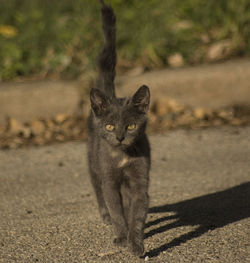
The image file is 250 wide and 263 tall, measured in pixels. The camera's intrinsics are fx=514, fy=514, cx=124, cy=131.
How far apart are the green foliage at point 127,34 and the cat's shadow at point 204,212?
333 cm

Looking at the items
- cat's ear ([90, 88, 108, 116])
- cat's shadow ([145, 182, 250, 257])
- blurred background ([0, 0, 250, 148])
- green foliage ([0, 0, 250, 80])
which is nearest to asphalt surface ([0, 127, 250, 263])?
cat's shadow ([145, 182, 250, 257])

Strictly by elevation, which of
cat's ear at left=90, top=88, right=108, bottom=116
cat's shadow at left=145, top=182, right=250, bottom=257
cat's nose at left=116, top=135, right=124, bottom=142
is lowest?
cat's shadow at left=145, top=182, right=250, bottom=257

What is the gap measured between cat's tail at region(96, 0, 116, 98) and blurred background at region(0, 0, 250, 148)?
2.09 meters

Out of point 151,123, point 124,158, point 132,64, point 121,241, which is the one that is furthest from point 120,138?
point 132,64

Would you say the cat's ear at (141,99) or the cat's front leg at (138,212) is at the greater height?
the cat's ear at (141,99)

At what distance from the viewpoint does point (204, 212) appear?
14.4 ft

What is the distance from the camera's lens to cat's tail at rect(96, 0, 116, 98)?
4.61m

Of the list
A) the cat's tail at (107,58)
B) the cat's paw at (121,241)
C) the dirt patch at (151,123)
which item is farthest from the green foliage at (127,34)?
the cat's paw at (121,241)

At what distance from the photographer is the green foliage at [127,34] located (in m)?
7.67

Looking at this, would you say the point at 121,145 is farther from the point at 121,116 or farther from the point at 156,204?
the point at 156,204

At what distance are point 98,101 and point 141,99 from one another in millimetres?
331

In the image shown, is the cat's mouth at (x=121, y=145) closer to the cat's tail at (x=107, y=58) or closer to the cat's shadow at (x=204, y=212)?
the cat's shadow at (x=204, y=212)

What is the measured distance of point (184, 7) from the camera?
8312 mm

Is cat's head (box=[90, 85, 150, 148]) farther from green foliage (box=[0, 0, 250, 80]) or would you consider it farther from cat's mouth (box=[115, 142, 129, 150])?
green foliage (box=[0, 0, 250, 80])
